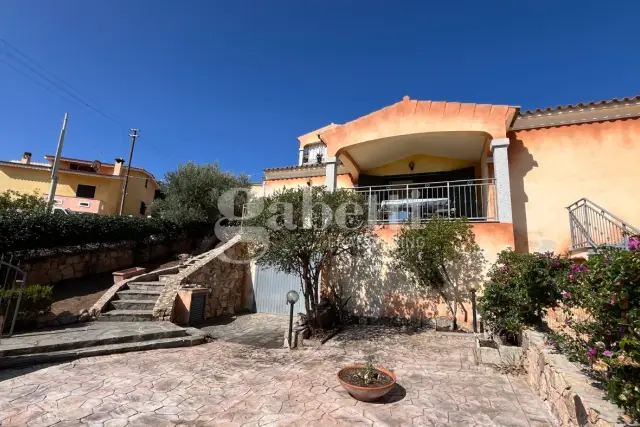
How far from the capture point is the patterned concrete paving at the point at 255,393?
4211 mm

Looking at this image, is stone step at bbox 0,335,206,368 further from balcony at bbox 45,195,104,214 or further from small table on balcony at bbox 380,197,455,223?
balcony at bbox 45,195,104,214

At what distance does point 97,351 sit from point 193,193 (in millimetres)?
12892

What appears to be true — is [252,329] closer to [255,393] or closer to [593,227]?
[255,393]

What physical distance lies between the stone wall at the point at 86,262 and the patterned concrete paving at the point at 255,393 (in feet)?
24.5

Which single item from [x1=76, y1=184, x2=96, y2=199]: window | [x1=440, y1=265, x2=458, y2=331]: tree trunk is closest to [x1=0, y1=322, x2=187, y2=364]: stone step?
[x1=440, y1=265, x2=458, y2=331]: tree trunk

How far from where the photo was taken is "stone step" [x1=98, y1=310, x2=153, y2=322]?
9352mm

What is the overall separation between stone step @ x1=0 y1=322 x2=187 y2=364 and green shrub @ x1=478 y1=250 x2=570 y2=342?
8.01 metres

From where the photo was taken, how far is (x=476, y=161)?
12.7 metres

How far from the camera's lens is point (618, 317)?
2824mm

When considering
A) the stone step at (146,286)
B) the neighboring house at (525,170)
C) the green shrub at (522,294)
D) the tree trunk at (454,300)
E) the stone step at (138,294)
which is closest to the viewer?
the green shrub at (522,294)

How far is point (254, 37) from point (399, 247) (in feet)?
33.3

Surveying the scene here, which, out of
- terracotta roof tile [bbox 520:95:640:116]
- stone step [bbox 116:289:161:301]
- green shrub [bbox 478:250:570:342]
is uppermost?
terracotta roof tile [bbox 520:95:640:116]

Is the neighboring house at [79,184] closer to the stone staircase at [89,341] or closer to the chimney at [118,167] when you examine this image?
the chimney at [118,167]

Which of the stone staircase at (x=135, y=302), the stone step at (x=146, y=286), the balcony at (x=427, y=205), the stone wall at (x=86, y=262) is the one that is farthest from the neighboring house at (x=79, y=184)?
the balcony at (x=427, y=205)
